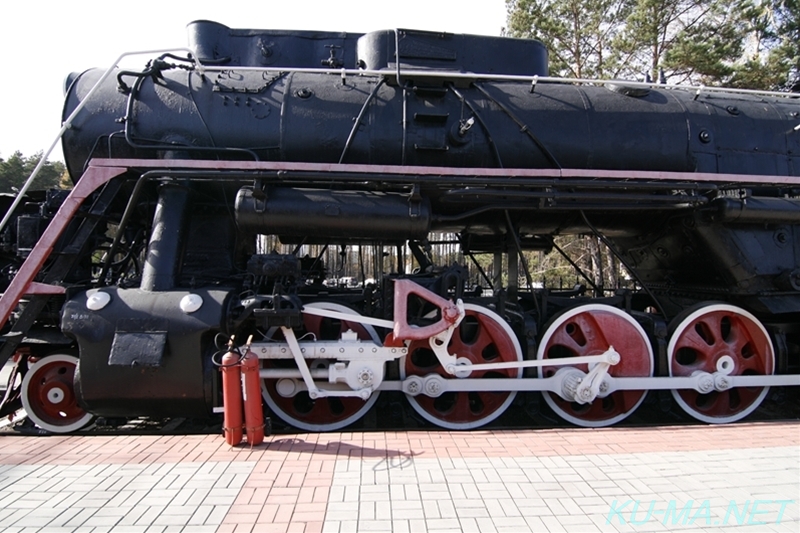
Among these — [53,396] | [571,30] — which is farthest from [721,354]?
[571,30]

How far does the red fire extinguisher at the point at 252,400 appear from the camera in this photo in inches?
137

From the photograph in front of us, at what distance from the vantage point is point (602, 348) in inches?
175

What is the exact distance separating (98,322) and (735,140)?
245 inches

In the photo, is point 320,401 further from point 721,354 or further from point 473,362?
point 721,354

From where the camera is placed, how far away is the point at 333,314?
155 inches

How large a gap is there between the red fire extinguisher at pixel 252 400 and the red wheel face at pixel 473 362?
131cm

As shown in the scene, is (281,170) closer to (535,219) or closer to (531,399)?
(535,219)

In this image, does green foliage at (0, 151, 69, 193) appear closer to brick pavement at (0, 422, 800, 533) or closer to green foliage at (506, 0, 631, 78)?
green foliage at (506, 0, 631, 78)

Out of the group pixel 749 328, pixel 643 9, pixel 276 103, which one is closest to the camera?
pixel 276 103

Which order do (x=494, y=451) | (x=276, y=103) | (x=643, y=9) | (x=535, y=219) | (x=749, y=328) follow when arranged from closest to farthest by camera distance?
(x=494, y=451) → (x=276, y=103) → (x=749, y=328) → (x=535, y=219) → (x=643, y=9)

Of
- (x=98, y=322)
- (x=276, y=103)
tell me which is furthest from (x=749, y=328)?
(x=98, y=322)

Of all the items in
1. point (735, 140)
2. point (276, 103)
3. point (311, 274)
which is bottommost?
point (311, 274)

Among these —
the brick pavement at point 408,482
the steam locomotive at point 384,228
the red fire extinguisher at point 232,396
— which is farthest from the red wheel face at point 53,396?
the red fire extinguisher at point 232,396

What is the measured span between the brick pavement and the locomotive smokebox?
1744 mm
